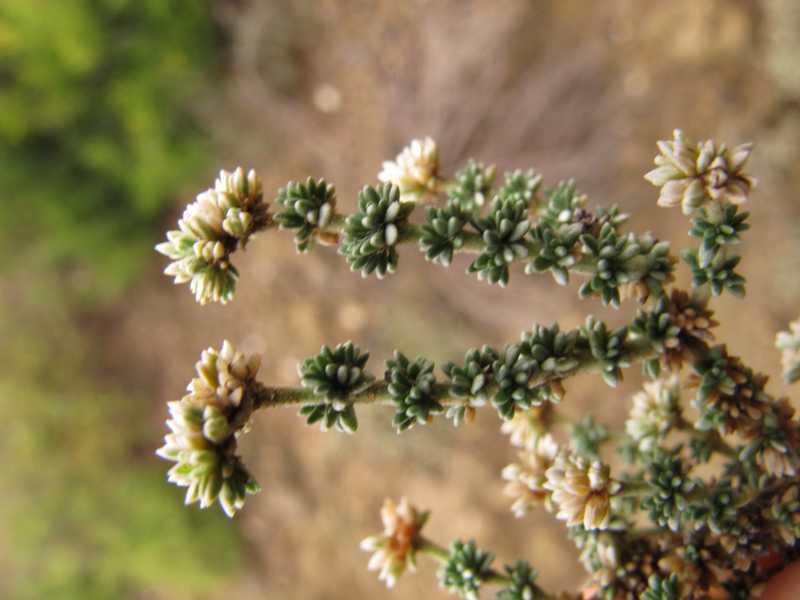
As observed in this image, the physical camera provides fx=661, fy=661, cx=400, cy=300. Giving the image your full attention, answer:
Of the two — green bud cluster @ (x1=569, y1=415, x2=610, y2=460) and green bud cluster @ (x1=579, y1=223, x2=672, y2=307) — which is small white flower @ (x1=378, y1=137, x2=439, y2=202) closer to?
green bud cluster @ (x1=579, y1=223, x2=672, y2=307)

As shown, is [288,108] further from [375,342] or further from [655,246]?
[655,246]

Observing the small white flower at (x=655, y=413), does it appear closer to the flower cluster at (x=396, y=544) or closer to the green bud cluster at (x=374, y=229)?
the flower cluster at (x=396, y=544)

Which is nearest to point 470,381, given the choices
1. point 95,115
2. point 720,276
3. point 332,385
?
point 332,385

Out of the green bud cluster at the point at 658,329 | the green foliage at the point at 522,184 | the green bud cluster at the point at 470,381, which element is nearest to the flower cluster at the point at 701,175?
the green bud cluster at the point at 658,329

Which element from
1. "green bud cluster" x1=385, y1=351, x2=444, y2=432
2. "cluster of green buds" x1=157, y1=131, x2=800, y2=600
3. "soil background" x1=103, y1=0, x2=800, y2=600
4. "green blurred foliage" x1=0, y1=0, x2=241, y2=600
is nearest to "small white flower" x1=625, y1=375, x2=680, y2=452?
"cluster of green buds" x1=157, y1=131, x2=800, y2=600

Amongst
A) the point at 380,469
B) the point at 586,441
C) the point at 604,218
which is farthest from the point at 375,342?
the point at 604,218

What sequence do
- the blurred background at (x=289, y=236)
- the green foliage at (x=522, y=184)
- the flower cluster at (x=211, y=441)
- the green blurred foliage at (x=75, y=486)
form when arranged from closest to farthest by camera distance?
the flower cluster at (x=211, y=441) → the green foliage at (x=522, y=184) → the blurred background at (x=289, y=236) → the green blurred foliage at (x=75, y=486)
